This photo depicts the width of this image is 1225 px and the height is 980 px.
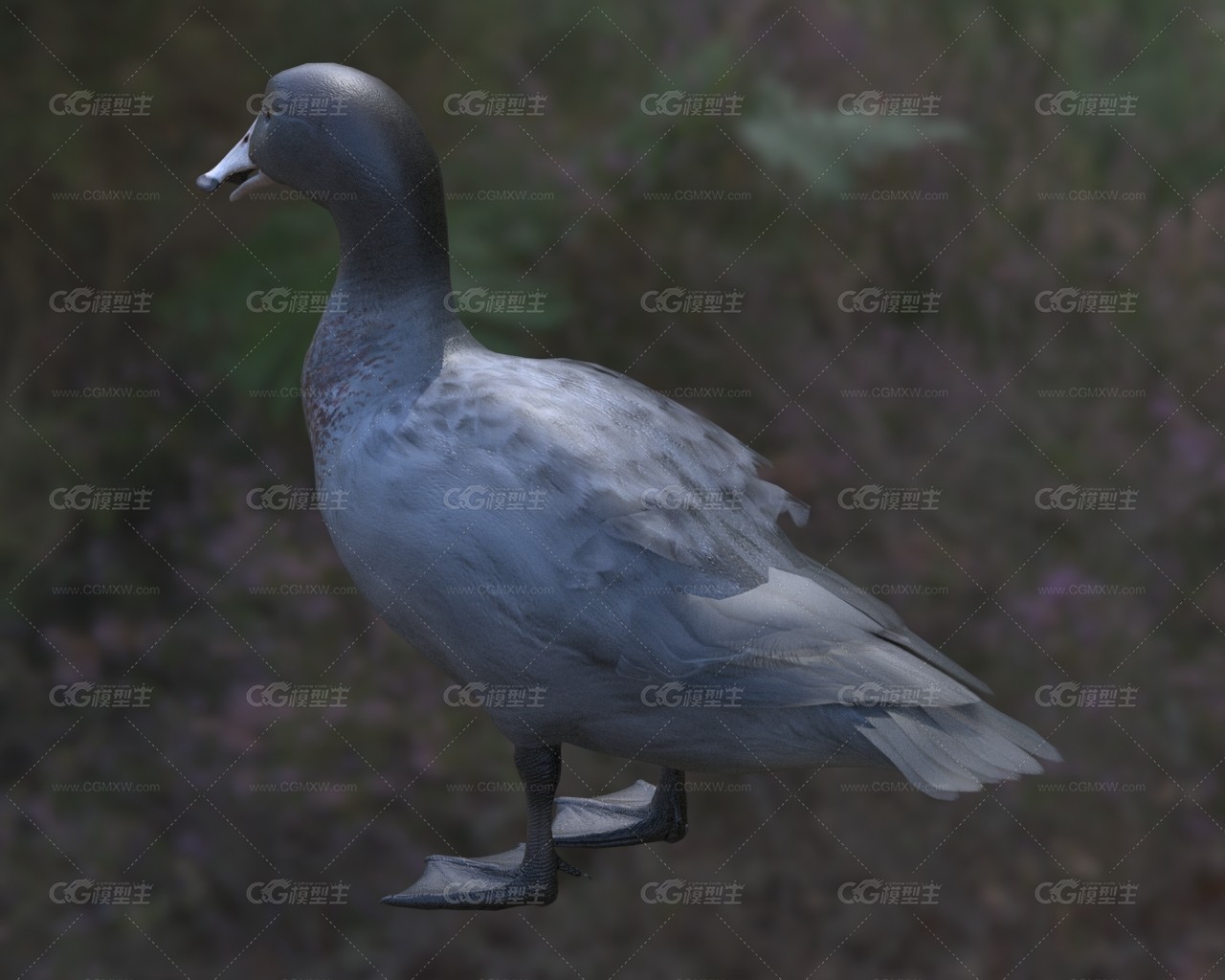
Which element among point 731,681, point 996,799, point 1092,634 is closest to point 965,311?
point 1092,634

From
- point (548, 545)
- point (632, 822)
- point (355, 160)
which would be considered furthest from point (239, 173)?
point (632, 822)

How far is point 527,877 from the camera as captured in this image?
2230mm

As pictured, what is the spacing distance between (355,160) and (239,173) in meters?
0.23

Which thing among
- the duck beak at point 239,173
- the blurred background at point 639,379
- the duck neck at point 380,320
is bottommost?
the blurred background at point 639,379

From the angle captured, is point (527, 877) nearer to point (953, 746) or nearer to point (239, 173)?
point (953, 746)

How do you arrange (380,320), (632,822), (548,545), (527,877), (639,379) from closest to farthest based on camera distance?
(548,545)
(380,320)
(527,877)
(632,822)
(639,379)

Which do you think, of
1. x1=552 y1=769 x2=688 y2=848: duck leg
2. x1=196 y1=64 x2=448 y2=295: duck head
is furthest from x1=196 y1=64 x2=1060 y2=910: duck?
x1=552 y1=769 x2=688 y2=848: duck leg

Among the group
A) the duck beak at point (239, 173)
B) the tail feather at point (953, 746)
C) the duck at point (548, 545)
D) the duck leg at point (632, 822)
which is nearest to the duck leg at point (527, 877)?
the duck at point (548, 545)

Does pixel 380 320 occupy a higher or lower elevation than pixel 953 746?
higher

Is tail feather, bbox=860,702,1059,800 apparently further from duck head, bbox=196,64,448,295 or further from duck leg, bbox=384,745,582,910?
duck head, bbox=196,64,448,295

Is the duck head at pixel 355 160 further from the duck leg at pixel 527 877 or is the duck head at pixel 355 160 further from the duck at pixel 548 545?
the duck leg at pixel 527 877

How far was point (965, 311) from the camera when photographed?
4.55m

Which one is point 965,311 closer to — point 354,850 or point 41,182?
point 354,850

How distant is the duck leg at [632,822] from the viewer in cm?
245
